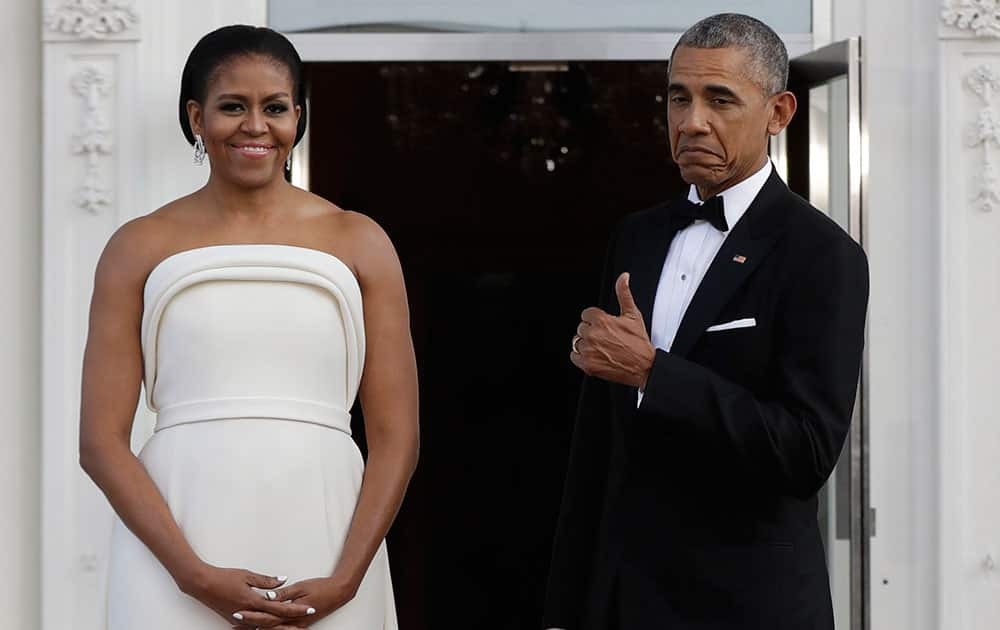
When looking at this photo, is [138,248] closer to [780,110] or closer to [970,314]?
[780,110]

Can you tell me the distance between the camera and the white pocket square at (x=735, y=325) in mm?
2652

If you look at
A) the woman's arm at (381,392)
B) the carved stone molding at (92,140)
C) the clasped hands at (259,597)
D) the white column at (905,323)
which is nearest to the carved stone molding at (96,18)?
the carved stone molding at (92,140)

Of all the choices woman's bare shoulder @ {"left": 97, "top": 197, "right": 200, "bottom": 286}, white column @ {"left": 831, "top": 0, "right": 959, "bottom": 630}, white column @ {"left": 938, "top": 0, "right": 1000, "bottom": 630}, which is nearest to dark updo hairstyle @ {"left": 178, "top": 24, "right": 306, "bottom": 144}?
woman's bare shoulder @ {"left": 97, "top": 197, "right": 200, "bottom": 286}

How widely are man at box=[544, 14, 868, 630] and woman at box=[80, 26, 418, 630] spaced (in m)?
0.39

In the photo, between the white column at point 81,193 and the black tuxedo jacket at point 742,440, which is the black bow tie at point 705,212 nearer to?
the black tuxedo jacket at point 742,440

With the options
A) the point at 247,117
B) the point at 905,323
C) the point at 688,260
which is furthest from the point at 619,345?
the point at 905,323

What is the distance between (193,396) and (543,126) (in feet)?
16.9

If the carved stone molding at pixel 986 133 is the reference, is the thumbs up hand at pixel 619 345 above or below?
below

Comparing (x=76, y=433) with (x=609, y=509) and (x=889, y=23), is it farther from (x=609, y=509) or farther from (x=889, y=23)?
(x=889, y=23)

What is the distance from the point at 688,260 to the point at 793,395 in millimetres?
354

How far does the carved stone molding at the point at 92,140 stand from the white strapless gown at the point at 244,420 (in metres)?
1.73

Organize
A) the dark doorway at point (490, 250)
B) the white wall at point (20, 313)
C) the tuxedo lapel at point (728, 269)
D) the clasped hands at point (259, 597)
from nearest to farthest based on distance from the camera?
1. the tuxedo lapel at point (728, 269)
2. the clasped hands at point (259, 597)
3. the white wall at point (20, 313)
4. the dark doorway at point (490, 250)

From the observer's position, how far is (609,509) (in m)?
2.77

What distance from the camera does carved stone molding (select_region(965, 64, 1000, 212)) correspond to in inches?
175
